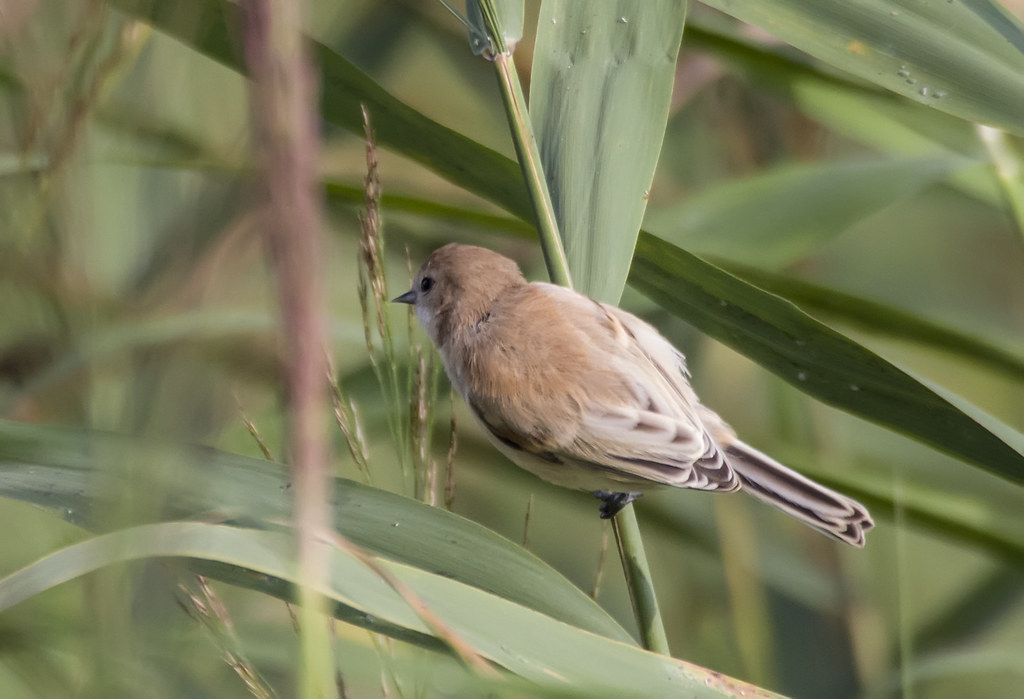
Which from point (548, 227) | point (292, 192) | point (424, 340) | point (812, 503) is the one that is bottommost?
point (292, 192)

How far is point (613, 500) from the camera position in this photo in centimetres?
165

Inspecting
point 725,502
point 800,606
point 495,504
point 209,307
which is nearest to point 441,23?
point 495,504

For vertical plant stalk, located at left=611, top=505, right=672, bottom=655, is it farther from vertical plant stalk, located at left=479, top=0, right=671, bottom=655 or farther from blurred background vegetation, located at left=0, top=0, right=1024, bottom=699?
blurred background vegetation, located at left=0, top=0, right=1024, bottom=699

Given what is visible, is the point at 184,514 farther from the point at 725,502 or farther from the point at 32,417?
the point at 725,502

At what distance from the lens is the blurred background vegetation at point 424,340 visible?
65 cm

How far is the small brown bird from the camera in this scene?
4.99ft

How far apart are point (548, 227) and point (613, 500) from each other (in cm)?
54

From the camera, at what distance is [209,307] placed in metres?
0.61

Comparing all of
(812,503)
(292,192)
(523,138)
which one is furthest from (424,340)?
(292,192)

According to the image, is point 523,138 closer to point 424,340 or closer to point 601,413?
point 601,413

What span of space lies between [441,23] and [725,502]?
158 centimetres

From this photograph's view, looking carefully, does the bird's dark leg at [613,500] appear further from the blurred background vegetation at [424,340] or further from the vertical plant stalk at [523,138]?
the vertical plant stalk at [523,138]

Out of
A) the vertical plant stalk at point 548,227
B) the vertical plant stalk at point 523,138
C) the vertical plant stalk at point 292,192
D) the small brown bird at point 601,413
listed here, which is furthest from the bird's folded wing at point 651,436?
the vertical plant stalk at point 292,192

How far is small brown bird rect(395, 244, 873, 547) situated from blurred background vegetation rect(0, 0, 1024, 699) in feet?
0.49
